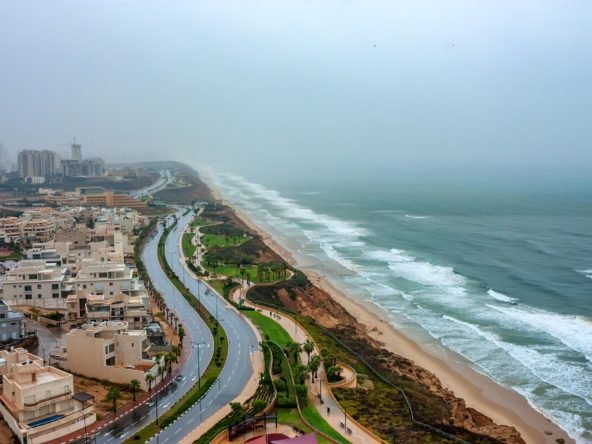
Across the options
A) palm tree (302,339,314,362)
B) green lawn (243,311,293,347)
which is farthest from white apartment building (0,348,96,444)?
green lawn (243,311,293,347)

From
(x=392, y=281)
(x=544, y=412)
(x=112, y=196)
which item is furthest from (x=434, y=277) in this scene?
(x=112, y=196)

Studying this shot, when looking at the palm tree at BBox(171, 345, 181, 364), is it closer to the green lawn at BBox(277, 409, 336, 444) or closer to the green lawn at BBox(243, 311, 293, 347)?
the green lawn at BBox(243, 311, 293, 347)

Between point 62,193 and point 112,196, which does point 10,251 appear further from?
point 62,193

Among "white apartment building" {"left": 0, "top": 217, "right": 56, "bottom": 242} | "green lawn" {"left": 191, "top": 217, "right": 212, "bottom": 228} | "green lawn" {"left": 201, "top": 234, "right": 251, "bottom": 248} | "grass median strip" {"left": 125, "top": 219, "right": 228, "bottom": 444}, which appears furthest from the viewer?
"green lawn" {"left": 191, "top": 217, "right": 212, "bottom": 228}

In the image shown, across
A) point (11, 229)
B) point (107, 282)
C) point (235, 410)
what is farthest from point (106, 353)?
point (11, 229)

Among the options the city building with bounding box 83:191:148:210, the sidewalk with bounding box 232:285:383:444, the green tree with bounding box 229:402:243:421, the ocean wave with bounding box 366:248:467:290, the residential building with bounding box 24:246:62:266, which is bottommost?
the sidewalk with bounding box 232:285:383:444

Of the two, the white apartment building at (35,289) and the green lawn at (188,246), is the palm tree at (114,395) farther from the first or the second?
the green lawn at (188,246)

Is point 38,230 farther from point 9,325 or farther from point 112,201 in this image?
point 9,325
